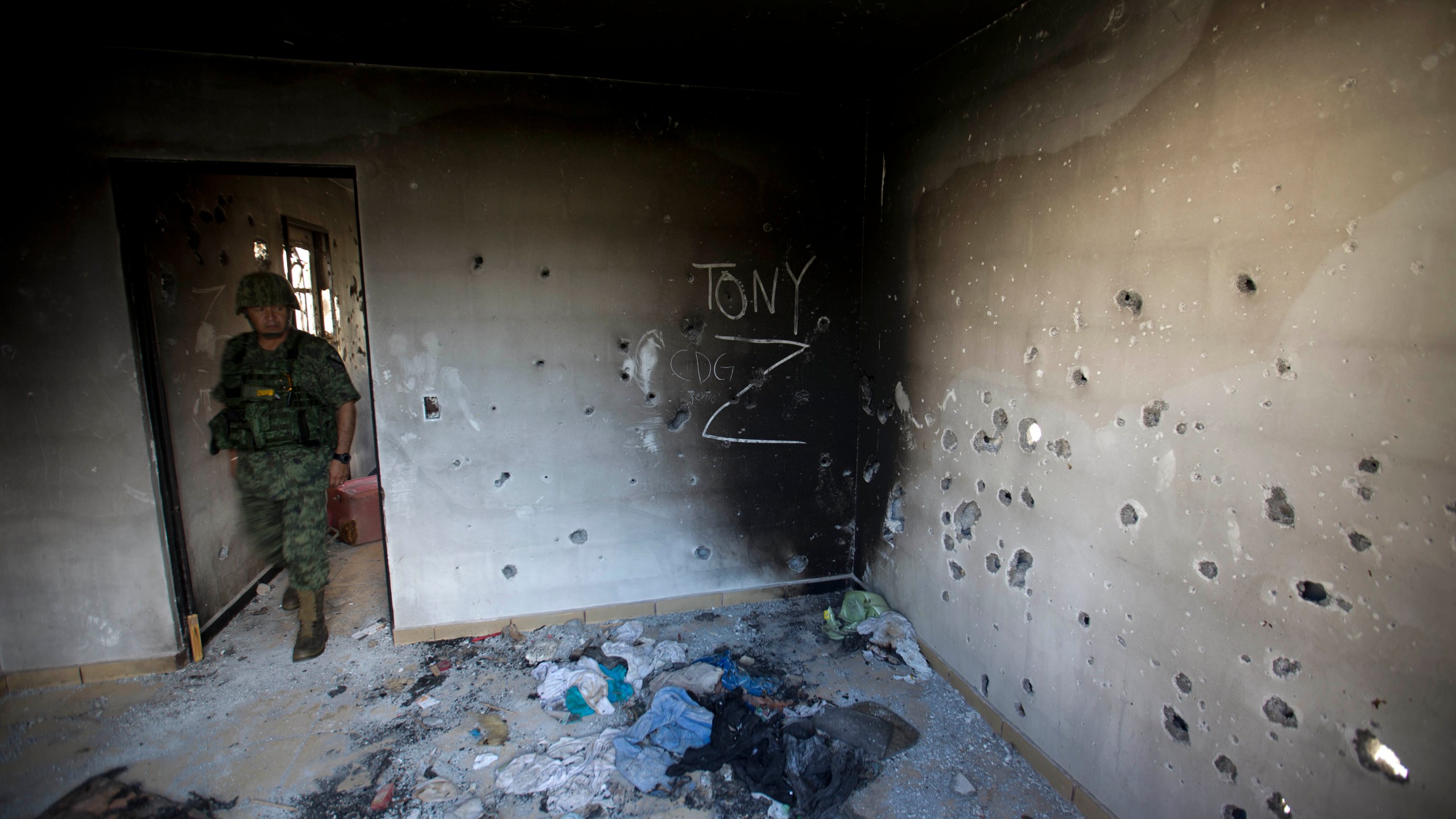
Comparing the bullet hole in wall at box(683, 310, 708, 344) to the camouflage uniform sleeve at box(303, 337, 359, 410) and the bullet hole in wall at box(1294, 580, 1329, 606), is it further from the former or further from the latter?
the bullet hole in wall at box(1294, 580, 1329, 606)

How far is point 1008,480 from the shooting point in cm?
232

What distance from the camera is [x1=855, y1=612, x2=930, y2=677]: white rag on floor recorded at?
2.82 m

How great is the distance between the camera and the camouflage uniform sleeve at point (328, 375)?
2.97m

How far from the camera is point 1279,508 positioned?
4.88 feet

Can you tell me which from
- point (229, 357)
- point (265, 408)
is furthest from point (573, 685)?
point (229, 357)

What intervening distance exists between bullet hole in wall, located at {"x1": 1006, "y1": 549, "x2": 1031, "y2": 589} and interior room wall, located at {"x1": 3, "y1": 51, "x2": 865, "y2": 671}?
3.89 feet

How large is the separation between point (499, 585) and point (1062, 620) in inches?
95.1

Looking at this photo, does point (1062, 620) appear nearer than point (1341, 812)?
No

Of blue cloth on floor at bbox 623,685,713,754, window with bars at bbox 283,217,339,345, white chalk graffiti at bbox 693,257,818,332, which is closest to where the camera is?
blue cloth on floor at bbox 623,685,713,754

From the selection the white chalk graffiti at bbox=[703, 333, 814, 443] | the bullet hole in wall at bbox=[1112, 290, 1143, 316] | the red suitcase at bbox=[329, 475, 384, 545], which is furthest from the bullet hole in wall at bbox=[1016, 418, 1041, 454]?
the red suitcase at bbox=[329, 475, 384, 545]

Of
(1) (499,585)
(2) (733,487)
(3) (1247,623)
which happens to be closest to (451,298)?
(1) (499,585)

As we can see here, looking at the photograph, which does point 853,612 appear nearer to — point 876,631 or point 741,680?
point 876,631

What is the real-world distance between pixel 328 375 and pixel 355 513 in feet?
5.34

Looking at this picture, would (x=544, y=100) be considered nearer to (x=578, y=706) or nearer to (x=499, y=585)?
(x=499, y=585)
